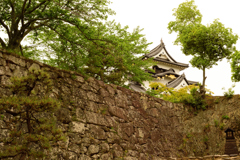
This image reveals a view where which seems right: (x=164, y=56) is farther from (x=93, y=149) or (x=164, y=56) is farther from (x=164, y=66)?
(x=93, y=149)

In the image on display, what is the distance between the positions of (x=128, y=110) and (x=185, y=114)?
4.67 metres

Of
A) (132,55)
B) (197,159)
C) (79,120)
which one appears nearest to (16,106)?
(79,120)

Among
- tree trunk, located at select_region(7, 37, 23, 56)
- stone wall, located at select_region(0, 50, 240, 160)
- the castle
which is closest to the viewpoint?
tree trunk, located at select_region(7, 37, 23, 56)

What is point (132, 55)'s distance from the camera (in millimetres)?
14156

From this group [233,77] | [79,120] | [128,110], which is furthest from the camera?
[233,77]

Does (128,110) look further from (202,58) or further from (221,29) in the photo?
(221,29)

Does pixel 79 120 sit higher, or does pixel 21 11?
pixel 21 11

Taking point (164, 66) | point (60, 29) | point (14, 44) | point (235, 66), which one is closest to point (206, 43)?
point (235, 66)

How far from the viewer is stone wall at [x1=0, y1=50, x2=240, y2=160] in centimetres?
726

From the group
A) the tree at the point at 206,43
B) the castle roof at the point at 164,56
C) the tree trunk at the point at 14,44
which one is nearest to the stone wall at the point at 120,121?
the tree trunk at the point at 14,44

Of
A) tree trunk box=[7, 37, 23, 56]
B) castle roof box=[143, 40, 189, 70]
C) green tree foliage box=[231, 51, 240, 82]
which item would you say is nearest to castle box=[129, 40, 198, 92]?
castle roof box=[143, 40, 189, 70]

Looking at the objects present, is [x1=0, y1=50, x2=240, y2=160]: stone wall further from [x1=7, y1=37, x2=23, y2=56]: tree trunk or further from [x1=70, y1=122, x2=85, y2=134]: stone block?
[x1=7, y1=37, x2=23, y2=56]: tree trunk

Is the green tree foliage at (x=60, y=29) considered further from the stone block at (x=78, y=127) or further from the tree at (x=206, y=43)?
the tree at (x=206, y=43)

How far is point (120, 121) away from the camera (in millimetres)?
9695
